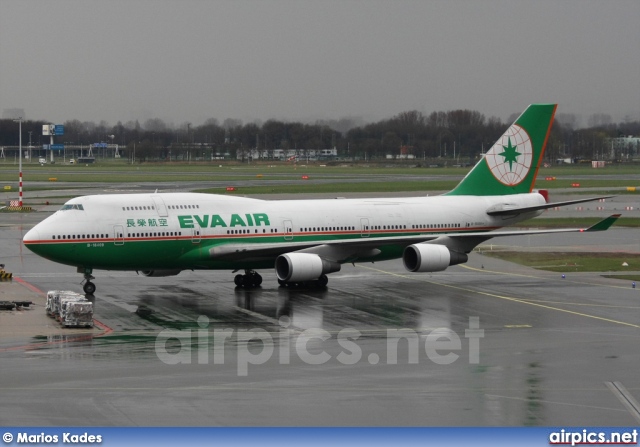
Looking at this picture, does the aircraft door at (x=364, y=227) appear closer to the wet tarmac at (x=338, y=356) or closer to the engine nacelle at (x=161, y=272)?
the wet tarmac at (x=338, y=356)

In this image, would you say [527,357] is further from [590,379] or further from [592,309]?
[592,309]

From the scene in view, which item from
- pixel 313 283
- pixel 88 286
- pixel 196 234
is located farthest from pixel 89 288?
pixel 313 283

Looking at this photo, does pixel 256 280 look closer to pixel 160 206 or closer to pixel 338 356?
pixel 160 206

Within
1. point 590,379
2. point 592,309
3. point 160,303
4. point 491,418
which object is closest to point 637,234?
point 592,309

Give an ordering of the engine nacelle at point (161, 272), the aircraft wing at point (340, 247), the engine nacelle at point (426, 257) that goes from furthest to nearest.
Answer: the engine nacelle at point (161, 272), the engine nacelle at point (426, 257), the aircraft wing at point (340, 247)

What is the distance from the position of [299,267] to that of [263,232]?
330cm

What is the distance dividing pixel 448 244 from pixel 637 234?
26.7 m

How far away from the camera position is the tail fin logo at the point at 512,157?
51031 mm

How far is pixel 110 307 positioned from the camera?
39156 millimetres

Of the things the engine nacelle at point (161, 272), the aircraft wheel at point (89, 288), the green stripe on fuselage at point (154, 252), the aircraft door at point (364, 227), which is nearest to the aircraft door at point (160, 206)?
the green stripe on fuselage at point (154, 252)

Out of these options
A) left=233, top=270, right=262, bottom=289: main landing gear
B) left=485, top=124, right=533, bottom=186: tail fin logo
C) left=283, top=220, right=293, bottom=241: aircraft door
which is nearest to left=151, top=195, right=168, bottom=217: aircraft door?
left=233, top=270, right=262, bottom=289: main landing gear

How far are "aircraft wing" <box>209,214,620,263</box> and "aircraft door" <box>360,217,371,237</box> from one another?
40 centimetres

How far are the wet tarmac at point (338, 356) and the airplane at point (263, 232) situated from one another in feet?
4.29

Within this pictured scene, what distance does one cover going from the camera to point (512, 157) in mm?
51312
